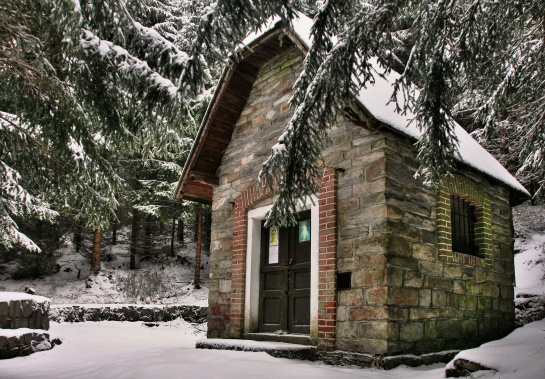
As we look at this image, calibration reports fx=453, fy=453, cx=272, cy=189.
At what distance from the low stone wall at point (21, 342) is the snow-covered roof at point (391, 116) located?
5.38 m

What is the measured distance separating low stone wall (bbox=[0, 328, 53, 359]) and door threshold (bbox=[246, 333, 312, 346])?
3.15 m

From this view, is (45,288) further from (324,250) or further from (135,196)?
(324,250)

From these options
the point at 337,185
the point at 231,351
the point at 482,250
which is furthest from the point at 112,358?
the point at 482,250

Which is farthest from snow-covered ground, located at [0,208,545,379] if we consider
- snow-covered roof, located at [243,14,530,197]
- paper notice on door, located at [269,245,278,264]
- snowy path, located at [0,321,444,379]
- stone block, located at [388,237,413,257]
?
snow-covered roof, located at [243,14,530,197]

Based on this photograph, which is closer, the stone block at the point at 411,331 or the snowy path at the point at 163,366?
the snowy path at the point at 163,366

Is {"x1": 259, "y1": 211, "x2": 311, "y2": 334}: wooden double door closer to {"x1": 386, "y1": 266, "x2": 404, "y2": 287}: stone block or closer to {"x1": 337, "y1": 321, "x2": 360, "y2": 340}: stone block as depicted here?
{"x1": 337, "y1": 321, "x2": 360, "y2": 340}: stone block

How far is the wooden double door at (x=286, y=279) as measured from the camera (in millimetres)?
6414

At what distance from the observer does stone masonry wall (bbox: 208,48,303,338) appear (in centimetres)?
719

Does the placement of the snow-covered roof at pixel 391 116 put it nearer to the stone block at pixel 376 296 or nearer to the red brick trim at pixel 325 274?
Answer: the red brick trim at pixel 325 274

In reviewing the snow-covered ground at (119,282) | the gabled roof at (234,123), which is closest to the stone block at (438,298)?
the gabled roof at (234,123)

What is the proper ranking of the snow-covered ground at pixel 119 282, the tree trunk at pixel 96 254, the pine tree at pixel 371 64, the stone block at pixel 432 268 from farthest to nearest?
1. the tree trunk at pixel 96 254
2. the snow-covered ground at pixel 119 282
3. the stone block at pixel 432 268
4. the pine tree at pixel 371 64

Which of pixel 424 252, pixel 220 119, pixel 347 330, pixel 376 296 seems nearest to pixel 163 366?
pixel 347 330

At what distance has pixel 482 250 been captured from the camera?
6.90m

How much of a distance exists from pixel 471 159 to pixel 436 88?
287 cm
